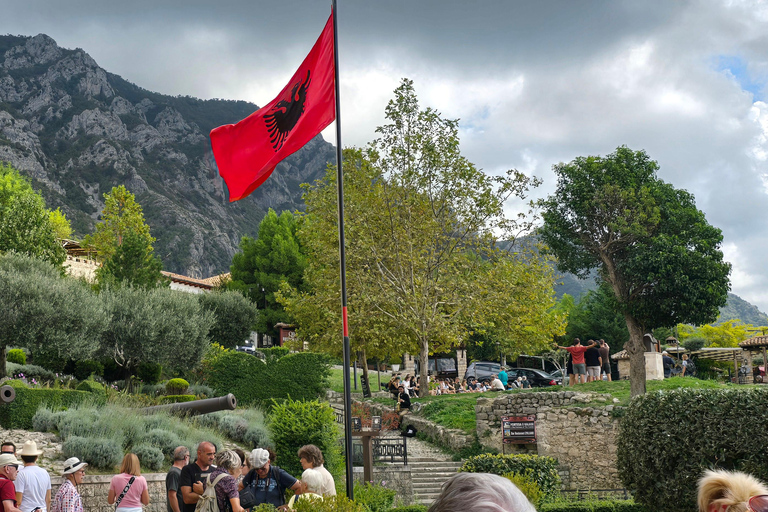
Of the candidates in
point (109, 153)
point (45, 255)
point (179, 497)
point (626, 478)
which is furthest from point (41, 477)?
point (109, 153)

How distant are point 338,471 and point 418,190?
1431cm

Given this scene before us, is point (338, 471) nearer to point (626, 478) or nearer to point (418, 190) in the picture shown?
point (626, 478)

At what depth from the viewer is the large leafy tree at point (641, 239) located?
2209 cm

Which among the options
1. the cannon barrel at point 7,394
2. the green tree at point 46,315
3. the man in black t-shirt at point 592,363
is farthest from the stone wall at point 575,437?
the green tree at point 46,315

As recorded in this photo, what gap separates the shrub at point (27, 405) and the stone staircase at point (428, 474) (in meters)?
9.70

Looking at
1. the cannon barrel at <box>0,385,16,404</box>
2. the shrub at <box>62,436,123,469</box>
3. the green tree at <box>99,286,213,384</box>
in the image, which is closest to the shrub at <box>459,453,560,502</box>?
the shrub at <box>62,436,123,469</box>

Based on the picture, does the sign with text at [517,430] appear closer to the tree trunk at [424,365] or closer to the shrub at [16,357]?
the tree trunk at [424,365]

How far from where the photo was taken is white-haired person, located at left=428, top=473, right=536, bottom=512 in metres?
1.32

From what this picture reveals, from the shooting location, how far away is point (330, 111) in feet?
28.9

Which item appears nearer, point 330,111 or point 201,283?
point 330,111

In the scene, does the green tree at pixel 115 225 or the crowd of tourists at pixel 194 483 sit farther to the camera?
the green tree at pixel 115 225

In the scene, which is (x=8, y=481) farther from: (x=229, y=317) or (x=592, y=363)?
(x=229, y=317)

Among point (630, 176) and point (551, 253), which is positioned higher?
point (630, 176)

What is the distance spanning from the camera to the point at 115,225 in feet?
172
